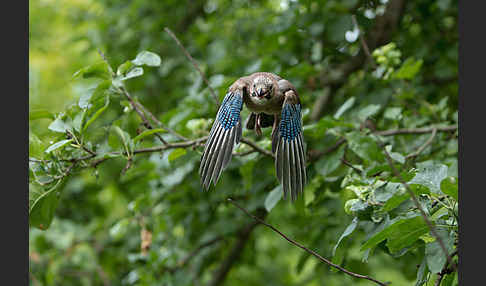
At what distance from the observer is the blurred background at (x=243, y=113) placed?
2.68m

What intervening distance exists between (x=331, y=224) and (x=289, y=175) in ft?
5.09

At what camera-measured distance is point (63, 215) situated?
525cm

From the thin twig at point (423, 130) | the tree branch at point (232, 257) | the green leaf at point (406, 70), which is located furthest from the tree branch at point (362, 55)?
the tree branch at point (232, 257)

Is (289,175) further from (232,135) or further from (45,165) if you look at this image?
(45,165)

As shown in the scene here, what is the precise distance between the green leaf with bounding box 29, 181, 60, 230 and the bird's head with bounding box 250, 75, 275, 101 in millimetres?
965

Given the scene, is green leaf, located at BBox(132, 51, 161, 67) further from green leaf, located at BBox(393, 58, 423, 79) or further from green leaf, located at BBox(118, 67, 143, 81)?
green leaf, located at BBox(393, 58, 423, 79)

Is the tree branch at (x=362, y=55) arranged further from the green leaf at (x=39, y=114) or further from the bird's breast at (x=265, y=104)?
the green leaf at (x=39, y=114)

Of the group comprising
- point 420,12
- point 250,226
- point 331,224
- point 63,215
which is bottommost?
point 63,215

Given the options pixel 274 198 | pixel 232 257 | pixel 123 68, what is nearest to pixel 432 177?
pixel 274 198

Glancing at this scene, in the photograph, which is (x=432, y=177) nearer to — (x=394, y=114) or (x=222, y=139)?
(x=222, y=139)

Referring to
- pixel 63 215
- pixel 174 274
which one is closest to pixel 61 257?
pixel 63 215

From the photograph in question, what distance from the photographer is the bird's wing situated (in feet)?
5.08

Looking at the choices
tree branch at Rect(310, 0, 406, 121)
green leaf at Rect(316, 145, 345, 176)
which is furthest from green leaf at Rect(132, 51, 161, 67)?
tree branch at Rect(310, 0, 406, 121)

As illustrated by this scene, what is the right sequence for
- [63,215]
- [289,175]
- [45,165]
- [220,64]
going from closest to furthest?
1. [289,175]
2. [45,165]
3. [220,64]
4. [63,215]
